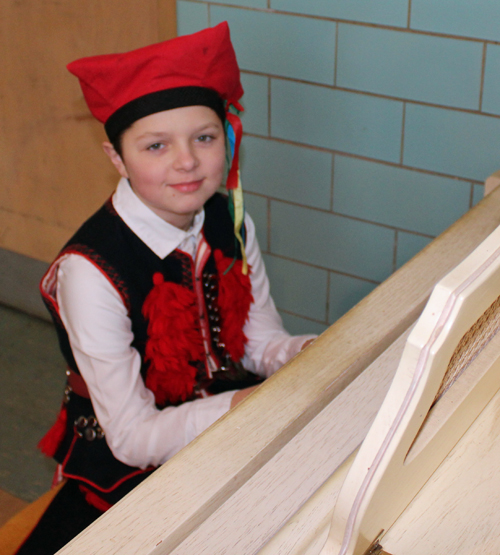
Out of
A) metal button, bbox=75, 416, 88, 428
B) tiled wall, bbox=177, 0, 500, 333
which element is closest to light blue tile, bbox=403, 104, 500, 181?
tiled wall, bbox=177, 0, 500, 333

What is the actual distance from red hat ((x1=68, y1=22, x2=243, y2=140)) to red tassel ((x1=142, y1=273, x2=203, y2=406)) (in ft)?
0.97

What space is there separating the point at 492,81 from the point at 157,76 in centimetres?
78

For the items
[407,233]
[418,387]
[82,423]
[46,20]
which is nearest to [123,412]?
[82,423]

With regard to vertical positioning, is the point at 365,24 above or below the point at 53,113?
above

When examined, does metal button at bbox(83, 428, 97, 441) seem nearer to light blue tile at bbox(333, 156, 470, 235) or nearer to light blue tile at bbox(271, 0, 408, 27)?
light blue tile at bbox(333, 156, 470, 235)

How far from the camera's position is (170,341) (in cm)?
124

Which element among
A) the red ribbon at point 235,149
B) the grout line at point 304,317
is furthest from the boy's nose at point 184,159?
the grout line at point 304,317

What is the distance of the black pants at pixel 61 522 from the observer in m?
1.05

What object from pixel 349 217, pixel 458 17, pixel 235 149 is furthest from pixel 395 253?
pixel 235 149

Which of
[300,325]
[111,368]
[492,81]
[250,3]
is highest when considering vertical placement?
[250,3]

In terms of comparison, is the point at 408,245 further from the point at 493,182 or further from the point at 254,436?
the point at 254,436

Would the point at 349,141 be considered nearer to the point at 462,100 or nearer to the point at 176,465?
the point at 462,100

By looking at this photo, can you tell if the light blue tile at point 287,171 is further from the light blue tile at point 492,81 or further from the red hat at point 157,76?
the red hat at point 157,76

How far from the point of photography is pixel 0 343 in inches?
97.7
